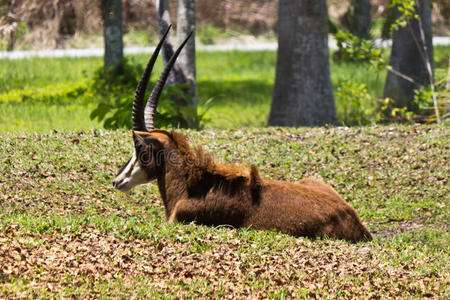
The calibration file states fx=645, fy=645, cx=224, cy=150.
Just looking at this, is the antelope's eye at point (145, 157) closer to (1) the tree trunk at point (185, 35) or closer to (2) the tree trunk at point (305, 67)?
(1) the tree trunk at point (185, 35)

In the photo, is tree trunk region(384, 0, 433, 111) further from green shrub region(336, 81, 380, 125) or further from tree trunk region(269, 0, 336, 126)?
tree trunk region(269, 0, 336, 126)

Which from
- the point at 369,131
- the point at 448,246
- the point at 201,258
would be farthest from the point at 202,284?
the point at 369,131

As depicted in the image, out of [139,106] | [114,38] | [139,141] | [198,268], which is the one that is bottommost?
[198,268]

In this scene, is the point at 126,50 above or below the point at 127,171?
above

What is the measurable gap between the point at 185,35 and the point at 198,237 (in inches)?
273

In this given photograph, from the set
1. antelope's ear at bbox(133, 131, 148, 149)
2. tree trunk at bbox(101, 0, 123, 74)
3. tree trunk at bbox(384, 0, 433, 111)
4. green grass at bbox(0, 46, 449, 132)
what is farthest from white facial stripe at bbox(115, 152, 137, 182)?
tree trunk at bbox(101, 0, 123, 74)

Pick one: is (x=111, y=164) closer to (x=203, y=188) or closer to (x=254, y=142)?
(x=254, y=142)

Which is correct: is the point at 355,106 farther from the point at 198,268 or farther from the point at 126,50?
the point at 126,50

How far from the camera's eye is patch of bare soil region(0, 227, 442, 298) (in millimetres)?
5207

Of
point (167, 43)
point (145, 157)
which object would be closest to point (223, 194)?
point (145, 157)

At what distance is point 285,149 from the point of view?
10.0 metres

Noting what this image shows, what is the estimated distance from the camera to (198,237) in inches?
232

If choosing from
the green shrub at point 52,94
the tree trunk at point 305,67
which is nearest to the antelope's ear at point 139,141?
the tree trunk at point 305,67

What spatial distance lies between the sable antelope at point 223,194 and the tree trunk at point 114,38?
31.4 feet
